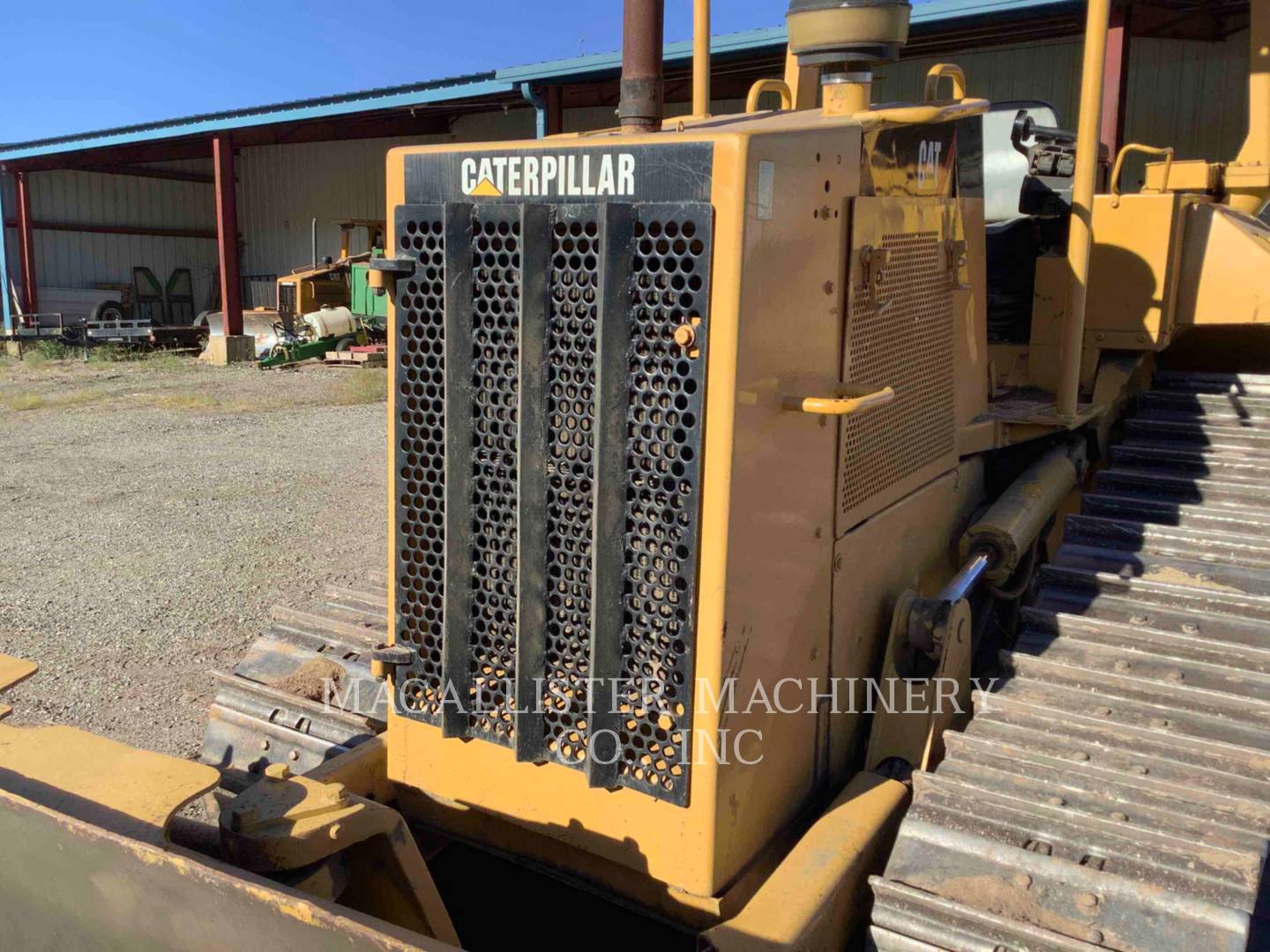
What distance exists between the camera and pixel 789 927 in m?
2.06

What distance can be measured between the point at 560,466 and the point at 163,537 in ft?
22.3

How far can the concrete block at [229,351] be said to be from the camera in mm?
21703

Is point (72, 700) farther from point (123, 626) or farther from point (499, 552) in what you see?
point (499, 552)

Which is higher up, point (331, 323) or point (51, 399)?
point (331, 323)

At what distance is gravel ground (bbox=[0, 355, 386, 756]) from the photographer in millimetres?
5406

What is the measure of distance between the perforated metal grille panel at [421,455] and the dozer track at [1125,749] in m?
1.06

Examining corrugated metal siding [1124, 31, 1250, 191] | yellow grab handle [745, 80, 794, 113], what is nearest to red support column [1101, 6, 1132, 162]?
corrugated metal siding [1124, 31, 1250, 191]

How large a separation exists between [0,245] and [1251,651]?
29667 mm

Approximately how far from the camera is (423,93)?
59.5 ft

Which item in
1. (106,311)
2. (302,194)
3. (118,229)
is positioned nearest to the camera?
(106,311)

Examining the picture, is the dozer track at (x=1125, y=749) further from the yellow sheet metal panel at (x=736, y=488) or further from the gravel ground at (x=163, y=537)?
the gravel ground at (x=163, y=537)

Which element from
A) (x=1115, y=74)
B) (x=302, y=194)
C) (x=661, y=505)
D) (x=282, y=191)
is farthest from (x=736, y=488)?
(x=282, y=191)

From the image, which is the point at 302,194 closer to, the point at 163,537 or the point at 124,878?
the point at 163,537

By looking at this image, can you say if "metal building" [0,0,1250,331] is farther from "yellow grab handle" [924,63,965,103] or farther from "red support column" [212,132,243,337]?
"yellow grab handle" [924,63,965,103]
